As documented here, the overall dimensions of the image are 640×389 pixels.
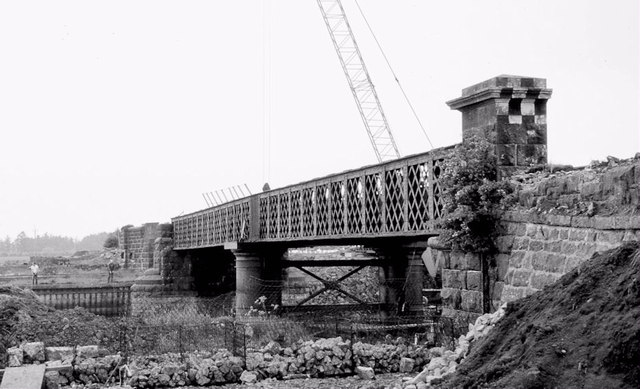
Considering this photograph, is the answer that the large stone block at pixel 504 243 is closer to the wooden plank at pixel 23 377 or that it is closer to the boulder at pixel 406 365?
the boulder at pixel 406 365

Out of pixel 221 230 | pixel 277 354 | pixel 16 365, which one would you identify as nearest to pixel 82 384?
pixel 16 365

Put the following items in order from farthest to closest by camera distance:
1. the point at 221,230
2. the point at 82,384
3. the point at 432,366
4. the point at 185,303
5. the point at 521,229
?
the point at 185,303 < the point at 221,230 < the point at 82,384 < the point at 521,229 < the point at 432,366

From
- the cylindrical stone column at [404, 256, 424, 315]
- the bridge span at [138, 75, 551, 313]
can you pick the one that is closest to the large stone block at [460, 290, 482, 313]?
the bridge span at [138, 75, 551, 313]

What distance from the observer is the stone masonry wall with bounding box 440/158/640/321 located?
10.5 m

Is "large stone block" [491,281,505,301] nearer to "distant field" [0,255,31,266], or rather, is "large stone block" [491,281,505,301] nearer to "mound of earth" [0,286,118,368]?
"mound of earth" [0,286,118,368]

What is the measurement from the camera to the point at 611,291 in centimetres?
816

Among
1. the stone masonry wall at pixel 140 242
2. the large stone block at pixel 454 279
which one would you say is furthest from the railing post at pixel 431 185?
the stone masonry wall at pixel 140 242

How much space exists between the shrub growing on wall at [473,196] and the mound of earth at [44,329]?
11641 mm

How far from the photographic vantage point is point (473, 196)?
1403cm

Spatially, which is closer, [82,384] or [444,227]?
[444,227]

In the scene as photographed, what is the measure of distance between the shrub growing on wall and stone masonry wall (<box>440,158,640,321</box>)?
30 cm

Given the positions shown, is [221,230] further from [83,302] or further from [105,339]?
[105,339]

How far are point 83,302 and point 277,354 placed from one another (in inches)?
1286

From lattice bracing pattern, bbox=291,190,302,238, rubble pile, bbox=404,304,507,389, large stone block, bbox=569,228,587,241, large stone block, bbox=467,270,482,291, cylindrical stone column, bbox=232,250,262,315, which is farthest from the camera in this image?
cylindrical stone column, bbox=232,250,262,315
